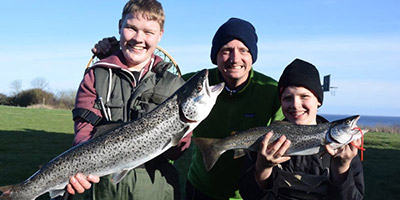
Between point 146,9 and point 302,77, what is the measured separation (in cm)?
195

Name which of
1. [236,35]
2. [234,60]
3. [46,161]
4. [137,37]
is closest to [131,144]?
[137,37]

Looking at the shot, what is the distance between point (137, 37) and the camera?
4.07m

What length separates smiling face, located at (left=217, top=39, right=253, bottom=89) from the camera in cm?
464

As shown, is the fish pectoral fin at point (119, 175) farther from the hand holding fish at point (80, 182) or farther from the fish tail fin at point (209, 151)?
the fish tail fin at point (209, 151)

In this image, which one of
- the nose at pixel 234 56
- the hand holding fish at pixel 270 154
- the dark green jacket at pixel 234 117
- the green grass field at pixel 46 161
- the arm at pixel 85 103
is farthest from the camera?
the green grass field at pixel 46 161

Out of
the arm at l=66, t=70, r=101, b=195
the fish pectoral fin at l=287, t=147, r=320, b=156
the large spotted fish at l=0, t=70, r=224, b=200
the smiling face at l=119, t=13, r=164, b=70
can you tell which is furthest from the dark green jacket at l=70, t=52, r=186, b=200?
the fish pectoral fin at l=287, t=147, r=320, b=156

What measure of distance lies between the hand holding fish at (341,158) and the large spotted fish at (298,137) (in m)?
0.06

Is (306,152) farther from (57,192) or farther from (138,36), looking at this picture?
(57,192)

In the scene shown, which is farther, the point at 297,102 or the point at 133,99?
the point at 297,102

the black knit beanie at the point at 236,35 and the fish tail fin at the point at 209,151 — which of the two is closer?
the fish tail fin at the point at 209,151

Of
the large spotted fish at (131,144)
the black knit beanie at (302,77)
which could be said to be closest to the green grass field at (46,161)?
the large spotted fish at (131,144)

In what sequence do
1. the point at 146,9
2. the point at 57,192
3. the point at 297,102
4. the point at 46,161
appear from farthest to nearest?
the point at 46,161, the point at 297,102, the point at 146,9, the point at 57,192

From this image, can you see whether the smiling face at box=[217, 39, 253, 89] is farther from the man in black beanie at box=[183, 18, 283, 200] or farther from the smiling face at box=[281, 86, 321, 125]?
the smiling face at box=[281, 86, 321, 125]

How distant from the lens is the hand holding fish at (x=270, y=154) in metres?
3.89
